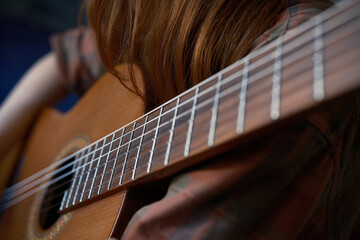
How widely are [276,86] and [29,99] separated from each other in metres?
0.76

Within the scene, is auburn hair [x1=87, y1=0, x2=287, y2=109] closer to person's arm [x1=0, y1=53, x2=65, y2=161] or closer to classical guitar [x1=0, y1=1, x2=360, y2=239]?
classical guitar [x1=0, y1=1, x2=360, y2=239]

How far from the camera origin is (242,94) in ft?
0.93

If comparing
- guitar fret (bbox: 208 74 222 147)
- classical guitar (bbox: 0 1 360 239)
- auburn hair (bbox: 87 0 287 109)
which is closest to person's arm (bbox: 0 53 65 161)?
classical guitar (bbox: 0 1 360 239)

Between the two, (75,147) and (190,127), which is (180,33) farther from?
(75,147)

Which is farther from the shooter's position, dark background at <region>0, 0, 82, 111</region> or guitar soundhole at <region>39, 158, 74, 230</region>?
dark background at <region>0, 0, 82, 111</region>

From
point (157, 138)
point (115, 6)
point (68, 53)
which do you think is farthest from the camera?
point (68, 53)

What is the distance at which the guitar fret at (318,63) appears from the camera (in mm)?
231

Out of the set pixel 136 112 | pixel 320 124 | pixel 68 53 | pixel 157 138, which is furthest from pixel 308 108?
pixel 68 53

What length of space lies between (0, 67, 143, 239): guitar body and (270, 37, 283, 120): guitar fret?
0.69 ft

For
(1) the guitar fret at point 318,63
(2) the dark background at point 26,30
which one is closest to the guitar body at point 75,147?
(1) the guitar fret at point 318,63

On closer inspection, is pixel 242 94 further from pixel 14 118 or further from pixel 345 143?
pixel 14 118

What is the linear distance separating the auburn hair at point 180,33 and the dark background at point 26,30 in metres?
0.98

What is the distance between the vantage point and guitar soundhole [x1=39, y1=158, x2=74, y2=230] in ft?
1.90

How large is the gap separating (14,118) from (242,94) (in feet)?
2.39
